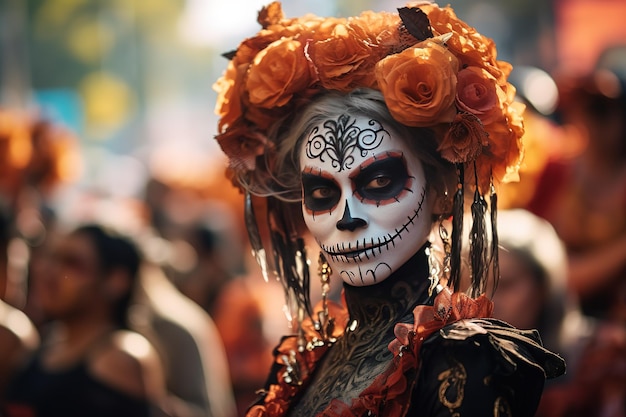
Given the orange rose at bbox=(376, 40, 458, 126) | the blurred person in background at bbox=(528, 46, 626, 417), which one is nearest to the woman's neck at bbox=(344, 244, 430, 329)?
the orange rose at bbox=(376, 40, 458, 126)

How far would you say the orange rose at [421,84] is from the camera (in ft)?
9.11

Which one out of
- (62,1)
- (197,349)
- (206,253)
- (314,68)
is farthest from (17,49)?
(314,68)

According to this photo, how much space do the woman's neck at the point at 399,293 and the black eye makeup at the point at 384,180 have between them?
7.0 inches

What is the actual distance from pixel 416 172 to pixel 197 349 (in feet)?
11.6

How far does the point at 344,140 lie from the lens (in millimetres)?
2938

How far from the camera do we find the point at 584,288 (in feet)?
19.0

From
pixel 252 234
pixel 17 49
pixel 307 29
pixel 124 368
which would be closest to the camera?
pixel 307 29

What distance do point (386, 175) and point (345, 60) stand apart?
0.32 meters

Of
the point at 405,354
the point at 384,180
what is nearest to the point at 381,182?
the point at 384,180

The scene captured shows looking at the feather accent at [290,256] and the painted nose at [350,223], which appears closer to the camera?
the painted nose at [350,223]

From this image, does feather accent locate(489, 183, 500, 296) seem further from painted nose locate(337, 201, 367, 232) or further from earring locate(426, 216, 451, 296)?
painted nose locate(337, 201, 367, 232)

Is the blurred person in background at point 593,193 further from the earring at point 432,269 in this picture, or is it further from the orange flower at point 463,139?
the orange flower at point 463,139

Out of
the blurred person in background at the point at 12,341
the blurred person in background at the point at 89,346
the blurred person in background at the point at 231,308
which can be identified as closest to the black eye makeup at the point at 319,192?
the blurred person in background at the point at 89,346

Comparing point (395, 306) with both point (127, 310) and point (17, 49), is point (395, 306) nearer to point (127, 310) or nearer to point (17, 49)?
point (127, 310)
